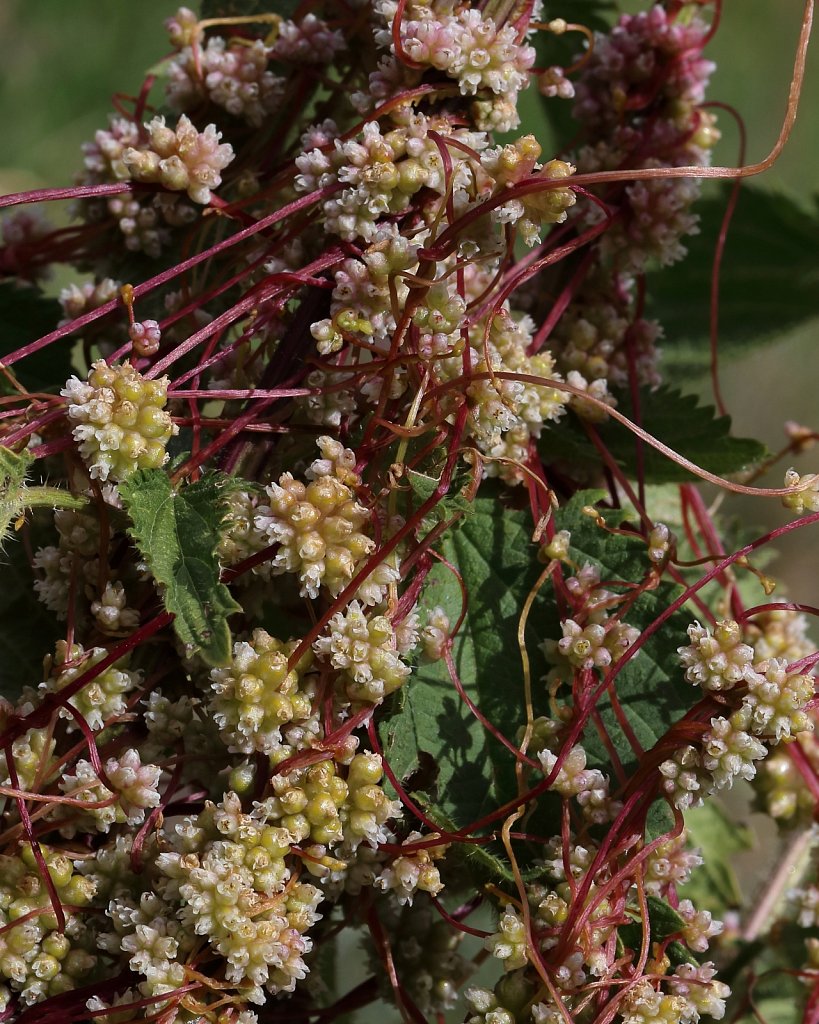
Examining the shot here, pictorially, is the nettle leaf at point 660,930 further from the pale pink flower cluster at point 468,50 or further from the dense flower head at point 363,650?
the pale pink flower cluster at point 468,50

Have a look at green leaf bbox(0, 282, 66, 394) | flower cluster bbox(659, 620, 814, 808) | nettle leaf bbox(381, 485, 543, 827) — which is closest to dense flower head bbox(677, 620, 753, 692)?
flower cluster bbox(659, 620, 814, 808)

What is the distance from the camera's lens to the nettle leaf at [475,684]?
0.91 m

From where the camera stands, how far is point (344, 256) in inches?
35.6

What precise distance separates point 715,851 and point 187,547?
3.01 feet

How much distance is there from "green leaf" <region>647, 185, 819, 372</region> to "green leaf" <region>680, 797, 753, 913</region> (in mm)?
579

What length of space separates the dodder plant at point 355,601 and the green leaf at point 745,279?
16.4 inches

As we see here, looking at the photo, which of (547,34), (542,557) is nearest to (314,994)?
Answer: (542,557)

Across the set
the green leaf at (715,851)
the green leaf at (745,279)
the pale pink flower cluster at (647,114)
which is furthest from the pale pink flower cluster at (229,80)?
the green leaf at (715,851)

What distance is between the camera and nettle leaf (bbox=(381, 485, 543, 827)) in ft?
2.98

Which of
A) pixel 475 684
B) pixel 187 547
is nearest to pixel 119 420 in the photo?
pixel 187 547

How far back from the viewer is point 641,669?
3.11ft

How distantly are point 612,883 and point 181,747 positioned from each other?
346 mm

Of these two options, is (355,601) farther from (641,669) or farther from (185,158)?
(185,158)

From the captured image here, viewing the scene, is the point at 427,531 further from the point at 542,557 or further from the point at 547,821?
the point at 547,821
